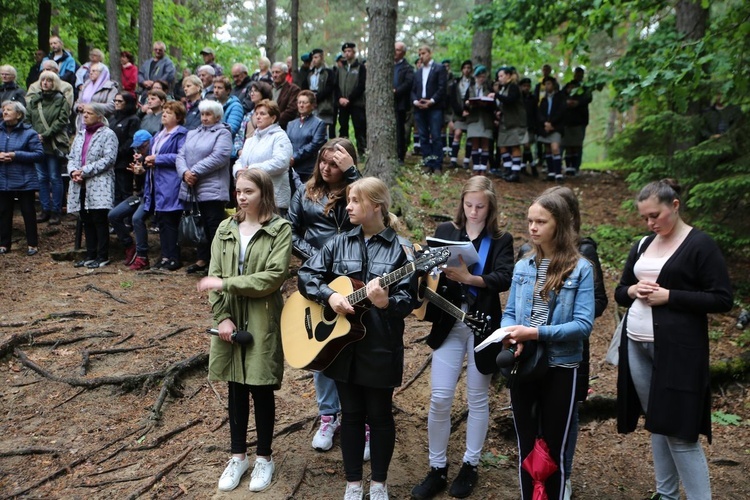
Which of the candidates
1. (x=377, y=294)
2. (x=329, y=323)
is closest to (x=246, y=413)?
(x=329, y=323)

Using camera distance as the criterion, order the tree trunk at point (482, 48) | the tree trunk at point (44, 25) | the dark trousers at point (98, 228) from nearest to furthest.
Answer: the dark trousers at point (98, 228)
the tree trunk at point (44, 25)
the tree trunk at point (482, 48)

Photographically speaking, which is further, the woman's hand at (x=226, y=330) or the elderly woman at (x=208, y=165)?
the elderly woman at (x=208, y=165)

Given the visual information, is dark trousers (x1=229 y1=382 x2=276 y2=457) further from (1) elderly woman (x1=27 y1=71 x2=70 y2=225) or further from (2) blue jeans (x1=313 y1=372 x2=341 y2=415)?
(1) elderly woman (x1=27 y1=71 x2=70 y2=225)

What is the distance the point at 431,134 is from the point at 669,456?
9575 mm

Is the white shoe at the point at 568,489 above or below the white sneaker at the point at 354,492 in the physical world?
Result: below

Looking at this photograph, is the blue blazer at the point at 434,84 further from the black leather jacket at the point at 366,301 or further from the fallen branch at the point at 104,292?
the black leather jacket at the point at 366,301

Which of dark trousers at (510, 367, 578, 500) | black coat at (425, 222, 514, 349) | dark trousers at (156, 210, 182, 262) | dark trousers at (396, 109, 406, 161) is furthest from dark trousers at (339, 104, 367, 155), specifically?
dark trousers at (510, 367, 578, 500)

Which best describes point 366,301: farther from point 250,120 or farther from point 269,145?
point 250,120

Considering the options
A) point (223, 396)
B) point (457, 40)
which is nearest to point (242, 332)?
point (223, 396)

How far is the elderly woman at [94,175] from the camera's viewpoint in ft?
30.2

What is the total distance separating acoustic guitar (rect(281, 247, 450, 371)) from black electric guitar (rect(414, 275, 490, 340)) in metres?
0.25

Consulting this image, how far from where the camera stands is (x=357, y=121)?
12.7 m

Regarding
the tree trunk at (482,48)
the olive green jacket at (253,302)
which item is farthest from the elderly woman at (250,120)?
the tree trunk at (482,48)

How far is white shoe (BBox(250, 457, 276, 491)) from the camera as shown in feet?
14.5
